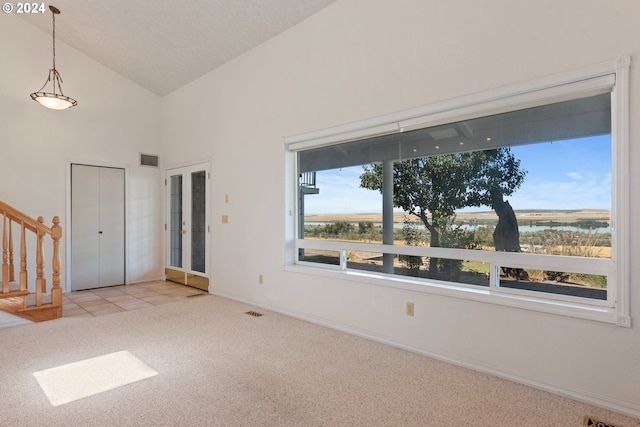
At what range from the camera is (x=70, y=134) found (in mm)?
5445

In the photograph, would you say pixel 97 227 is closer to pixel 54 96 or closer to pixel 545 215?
pixel 54 96

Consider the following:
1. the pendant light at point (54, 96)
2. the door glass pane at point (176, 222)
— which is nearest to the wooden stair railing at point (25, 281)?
the pendant light at point (54, 96)

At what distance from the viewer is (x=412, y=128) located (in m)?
3.20

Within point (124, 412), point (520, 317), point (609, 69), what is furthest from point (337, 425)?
point (609, 69)

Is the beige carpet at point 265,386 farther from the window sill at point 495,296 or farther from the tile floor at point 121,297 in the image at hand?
the tile floor at point 121,297

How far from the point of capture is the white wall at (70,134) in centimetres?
492

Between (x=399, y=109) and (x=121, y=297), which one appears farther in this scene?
(x=121, y=297)

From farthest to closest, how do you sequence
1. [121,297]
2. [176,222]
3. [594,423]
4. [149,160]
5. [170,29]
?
[149,160] → [176,222] → [121,297] → [170,29] → [594,423]

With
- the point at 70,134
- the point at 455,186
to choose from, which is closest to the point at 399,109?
the point at 455,186

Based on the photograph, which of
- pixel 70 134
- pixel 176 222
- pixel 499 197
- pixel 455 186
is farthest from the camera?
pixel 176 222

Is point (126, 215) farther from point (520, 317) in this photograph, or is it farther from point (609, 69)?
point (609, 69)

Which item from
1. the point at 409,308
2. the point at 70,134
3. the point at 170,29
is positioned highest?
the point at 170,29

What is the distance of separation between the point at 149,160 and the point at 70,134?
4.12 ft

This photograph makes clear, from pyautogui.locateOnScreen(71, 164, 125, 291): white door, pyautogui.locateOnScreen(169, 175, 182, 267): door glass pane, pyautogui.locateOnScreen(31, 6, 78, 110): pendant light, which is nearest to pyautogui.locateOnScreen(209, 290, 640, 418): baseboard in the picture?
pyautogui.locateOnScreen(169, 175, 182, 267): door glass pane
